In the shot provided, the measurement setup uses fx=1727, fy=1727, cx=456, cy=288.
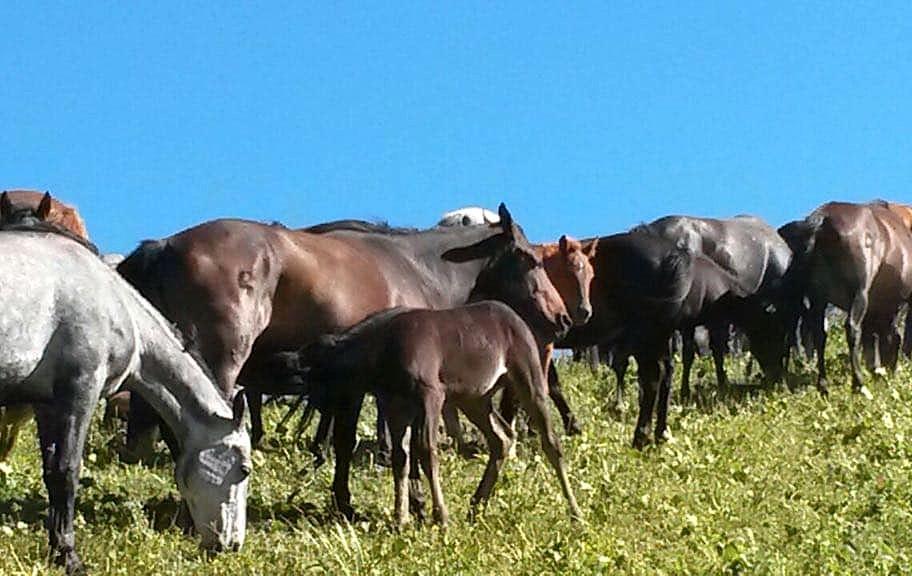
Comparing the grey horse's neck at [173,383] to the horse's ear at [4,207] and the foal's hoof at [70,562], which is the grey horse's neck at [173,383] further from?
the horse's ear at [4,207]

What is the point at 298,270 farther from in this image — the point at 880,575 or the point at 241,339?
the point at 880,575

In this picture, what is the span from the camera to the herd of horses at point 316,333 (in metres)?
9.27

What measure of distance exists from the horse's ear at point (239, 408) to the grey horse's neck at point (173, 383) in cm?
6

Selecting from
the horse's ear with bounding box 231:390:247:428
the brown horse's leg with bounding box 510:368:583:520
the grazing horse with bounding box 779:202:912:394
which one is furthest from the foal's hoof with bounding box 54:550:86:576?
the grazing horse with bounding box 779:202:912:394

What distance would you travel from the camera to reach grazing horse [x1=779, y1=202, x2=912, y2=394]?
18.1m

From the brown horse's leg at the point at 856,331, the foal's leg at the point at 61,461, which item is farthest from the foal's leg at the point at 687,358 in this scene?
the foal's leg at the point at 61,461

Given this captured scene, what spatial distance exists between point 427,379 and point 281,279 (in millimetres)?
2187

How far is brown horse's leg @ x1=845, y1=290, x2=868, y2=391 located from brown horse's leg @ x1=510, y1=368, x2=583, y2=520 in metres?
6.79

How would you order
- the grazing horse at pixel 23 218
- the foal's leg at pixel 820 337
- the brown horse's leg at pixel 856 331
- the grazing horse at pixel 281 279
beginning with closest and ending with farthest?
the grazing horse at pixel 281 279 → the grazing horse at pixel 23 218 → the brown horse's leg at pixel 856 331 → the foal's leg at pixel 820 337

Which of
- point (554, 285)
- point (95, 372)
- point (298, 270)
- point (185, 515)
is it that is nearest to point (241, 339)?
point (298, 270)

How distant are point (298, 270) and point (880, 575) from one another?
519 cm

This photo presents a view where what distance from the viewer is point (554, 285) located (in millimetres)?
14492

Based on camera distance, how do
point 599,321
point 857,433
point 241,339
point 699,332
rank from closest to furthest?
point 241,339 → point 857,433 → point 599,321 → point 699,332

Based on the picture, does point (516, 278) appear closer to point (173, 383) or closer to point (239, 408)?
point (239, 408)
